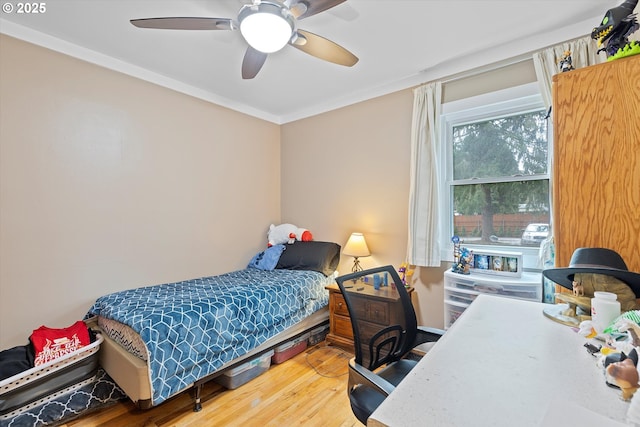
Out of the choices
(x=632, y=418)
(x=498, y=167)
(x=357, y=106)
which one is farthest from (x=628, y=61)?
(x=357, y=106)

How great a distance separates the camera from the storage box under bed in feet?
5.35

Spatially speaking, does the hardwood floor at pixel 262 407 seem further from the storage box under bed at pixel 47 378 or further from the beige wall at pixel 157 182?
the beige wall at pixel 157 182

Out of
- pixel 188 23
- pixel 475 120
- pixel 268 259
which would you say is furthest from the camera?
pixel 268 259

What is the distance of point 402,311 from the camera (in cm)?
151

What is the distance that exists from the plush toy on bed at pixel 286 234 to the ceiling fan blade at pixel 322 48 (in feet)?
6.68

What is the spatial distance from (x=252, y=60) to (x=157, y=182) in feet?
5.10

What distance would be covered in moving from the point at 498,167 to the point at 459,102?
0.66 metres

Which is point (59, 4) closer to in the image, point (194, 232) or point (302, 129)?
point (194, 232)

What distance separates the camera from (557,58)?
204 cm

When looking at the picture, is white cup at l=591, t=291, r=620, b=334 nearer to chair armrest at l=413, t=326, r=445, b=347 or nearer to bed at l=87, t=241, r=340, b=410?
chair armrest at l=413, t=326, r=445, b=347

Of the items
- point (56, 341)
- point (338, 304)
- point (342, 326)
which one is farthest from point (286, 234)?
point (56, 341)

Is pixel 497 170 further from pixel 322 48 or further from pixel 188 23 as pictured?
pixel 188 23

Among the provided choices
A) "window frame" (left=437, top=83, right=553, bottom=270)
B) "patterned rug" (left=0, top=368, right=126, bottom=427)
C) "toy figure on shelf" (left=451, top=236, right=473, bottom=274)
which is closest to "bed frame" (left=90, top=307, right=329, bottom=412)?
"patterned rug" (left=0, top=368, right=126, bottom=427)

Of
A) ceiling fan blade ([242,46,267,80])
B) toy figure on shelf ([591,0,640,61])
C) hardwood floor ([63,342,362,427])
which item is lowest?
hardwood floor ([63,342,362,427])
